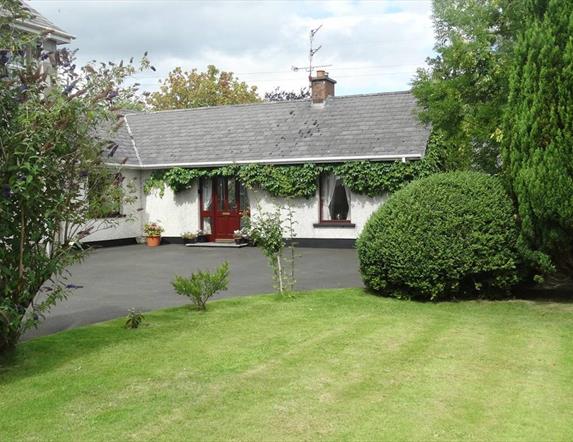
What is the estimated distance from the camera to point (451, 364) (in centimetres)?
671

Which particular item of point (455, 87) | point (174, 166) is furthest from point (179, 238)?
point (455, 87)

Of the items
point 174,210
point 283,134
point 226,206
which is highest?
point 283,134

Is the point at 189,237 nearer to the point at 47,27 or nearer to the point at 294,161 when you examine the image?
the point at 294,161

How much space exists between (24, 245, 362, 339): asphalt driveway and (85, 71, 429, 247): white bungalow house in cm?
133

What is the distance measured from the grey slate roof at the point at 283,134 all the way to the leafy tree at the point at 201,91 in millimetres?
21607

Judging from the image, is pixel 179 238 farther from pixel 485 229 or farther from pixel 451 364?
pixel 451 364

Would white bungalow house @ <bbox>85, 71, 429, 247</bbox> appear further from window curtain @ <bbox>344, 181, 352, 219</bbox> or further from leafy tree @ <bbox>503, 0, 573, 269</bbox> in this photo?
leafy tree @ <bbox>503, 0, 573, 269</bbox>

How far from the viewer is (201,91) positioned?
4738 cm

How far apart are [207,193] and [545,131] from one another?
15140mm

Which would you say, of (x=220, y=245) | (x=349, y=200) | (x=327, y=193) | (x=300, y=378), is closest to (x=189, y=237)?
(x=220, y=245)

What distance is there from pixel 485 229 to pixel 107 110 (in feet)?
21.8

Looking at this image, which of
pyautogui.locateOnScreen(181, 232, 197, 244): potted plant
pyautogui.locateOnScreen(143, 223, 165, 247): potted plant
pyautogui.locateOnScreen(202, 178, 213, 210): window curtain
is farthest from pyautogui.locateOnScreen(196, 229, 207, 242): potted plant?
pyautogui.locateOnScreen(143, 223, 165, 247): potted plant

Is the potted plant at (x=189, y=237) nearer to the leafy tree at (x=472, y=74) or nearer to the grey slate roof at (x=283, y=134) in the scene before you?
the grey slate roof at (x=283, y=134)

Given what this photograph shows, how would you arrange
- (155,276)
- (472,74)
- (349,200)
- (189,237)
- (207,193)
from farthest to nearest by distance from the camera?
(207,193) → (189,237) → (349,200) → (155,276) → (472,74)
